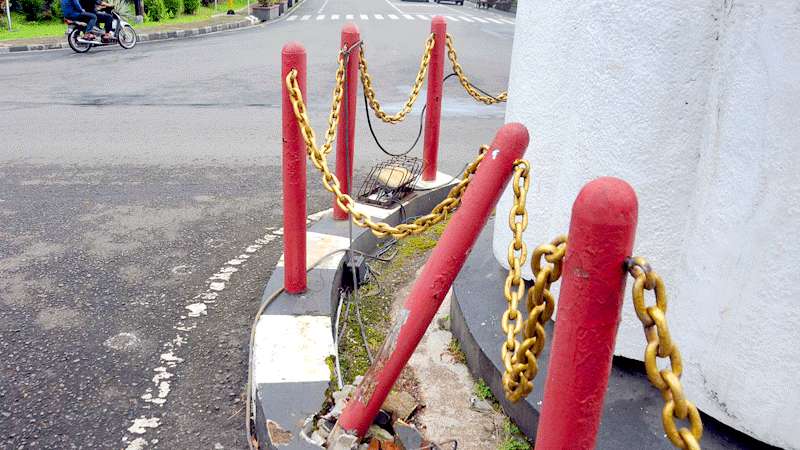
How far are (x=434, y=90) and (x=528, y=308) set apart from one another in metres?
3.88

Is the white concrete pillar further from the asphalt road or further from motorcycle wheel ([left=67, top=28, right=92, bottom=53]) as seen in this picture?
motorcycle wheel ([left=67, top=28, right=92, bottom=53])

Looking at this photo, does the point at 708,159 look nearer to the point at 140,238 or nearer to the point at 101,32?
the point at 140,238

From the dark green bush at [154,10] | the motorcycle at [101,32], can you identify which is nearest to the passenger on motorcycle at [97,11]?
the motorcycle at [101,32]

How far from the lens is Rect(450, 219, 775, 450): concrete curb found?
2.58 m

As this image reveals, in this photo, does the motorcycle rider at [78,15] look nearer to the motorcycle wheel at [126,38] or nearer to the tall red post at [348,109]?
the motorcycle wheel at [126,38]

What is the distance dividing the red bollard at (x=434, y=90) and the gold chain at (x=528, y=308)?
3.40m

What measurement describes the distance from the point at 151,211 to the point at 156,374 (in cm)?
240

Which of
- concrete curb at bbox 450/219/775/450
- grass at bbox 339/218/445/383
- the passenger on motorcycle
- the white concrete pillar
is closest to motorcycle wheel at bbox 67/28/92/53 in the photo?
the passenger on motorcycle

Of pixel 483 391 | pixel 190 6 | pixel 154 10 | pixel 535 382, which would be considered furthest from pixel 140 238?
pixel 190 6

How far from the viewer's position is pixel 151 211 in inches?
213

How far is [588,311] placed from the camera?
4.75ft

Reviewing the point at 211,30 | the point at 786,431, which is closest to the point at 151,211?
the point at 786,431

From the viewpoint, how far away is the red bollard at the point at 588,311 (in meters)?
1.38

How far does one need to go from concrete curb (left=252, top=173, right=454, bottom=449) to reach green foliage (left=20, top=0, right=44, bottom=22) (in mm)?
21379
